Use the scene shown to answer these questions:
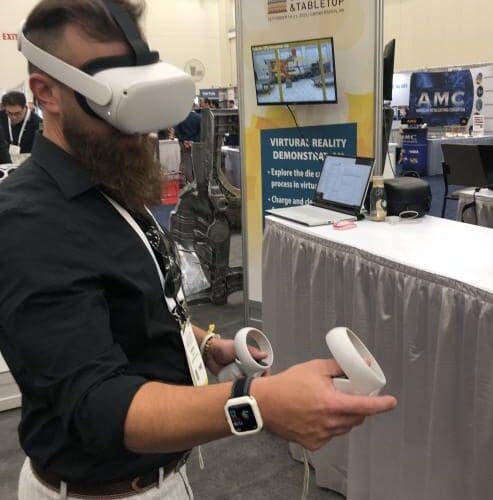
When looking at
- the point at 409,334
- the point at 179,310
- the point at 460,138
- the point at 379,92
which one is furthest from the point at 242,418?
the point at 460,138

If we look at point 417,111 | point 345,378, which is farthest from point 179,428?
point 417,111

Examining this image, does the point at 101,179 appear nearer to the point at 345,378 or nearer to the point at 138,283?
the point at 138,283

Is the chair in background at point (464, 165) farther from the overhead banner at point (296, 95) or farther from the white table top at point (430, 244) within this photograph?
the white table top at point (430, 244)

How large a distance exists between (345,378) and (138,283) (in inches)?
12.9

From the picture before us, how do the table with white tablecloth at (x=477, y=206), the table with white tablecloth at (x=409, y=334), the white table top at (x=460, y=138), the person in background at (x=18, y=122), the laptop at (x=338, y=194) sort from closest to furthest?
1. the table with white tablecloth at (x=409, y=334)
2. the laptop at (x=338, y=194)
3. the table with white tablecloth at (x=477, y=206)
4. the person in background at (x=18, y=122)
5. the white table top at (x=460, y=138)

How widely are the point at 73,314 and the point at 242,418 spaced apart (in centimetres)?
25

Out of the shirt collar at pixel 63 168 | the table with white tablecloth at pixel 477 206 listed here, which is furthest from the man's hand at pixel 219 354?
the table with white tablecloth at pixel 477 206

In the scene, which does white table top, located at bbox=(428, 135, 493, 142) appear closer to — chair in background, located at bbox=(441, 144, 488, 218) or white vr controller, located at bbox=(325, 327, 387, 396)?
chair in background, located at bbox=(441, 144, 488, 218)

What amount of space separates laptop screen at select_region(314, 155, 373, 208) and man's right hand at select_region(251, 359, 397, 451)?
1.78 m

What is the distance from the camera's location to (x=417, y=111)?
1166 centimetres

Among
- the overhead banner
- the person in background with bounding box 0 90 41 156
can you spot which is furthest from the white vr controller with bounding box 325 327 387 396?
the person in background with bounding box 0 90 41 156

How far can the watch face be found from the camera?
0.72 meters

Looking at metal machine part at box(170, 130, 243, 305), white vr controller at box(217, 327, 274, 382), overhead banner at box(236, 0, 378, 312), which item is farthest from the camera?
metal machine part at box(170, 130, 243, 305)

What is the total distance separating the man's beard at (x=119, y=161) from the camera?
868mm
